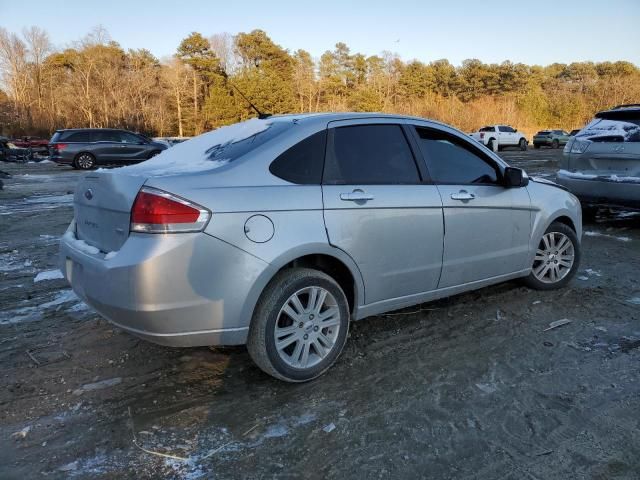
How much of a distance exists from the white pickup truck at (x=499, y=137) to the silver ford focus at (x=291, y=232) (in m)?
31.5

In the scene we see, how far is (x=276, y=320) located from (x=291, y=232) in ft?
1.71

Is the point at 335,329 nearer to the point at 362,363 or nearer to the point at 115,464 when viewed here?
the point at 362,363

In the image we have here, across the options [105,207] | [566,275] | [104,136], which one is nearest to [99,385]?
[105,207]

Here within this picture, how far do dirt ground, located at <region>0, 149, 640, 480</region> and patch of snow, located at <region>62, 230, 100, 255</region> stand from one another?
80cm

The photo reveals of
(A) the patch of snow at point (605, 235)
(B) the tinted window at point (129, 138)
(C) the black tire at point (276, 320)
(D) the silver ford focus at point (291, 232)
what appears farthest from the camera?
(B) the tinted window at point (129, 138)

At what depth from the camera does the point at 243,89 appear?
147 feet

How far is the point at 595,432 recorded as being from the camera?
2592 mm


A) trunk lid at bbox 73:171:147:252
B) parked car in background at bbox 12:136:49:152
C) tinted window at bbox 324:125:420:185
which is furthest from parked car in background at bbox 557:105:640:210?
parked car in background at bbox 12:136:49:152

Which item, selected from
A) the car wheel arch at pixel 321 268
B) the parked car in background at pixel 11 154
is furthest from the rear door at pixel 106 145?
the car wheel arch at pixel 321 268

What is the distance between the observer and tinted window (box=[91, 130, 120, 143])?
20.3m

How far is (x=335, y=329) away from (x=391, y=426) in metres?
0.76

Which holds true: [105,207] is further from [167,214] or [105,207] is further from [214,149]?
[214,149]

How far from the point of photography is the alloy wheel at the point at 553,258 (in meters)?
4.67

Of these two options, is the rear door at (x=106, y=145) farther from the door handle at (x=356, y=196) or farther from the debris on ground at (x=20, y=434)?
the debris on ground at (x=20, y=434)
